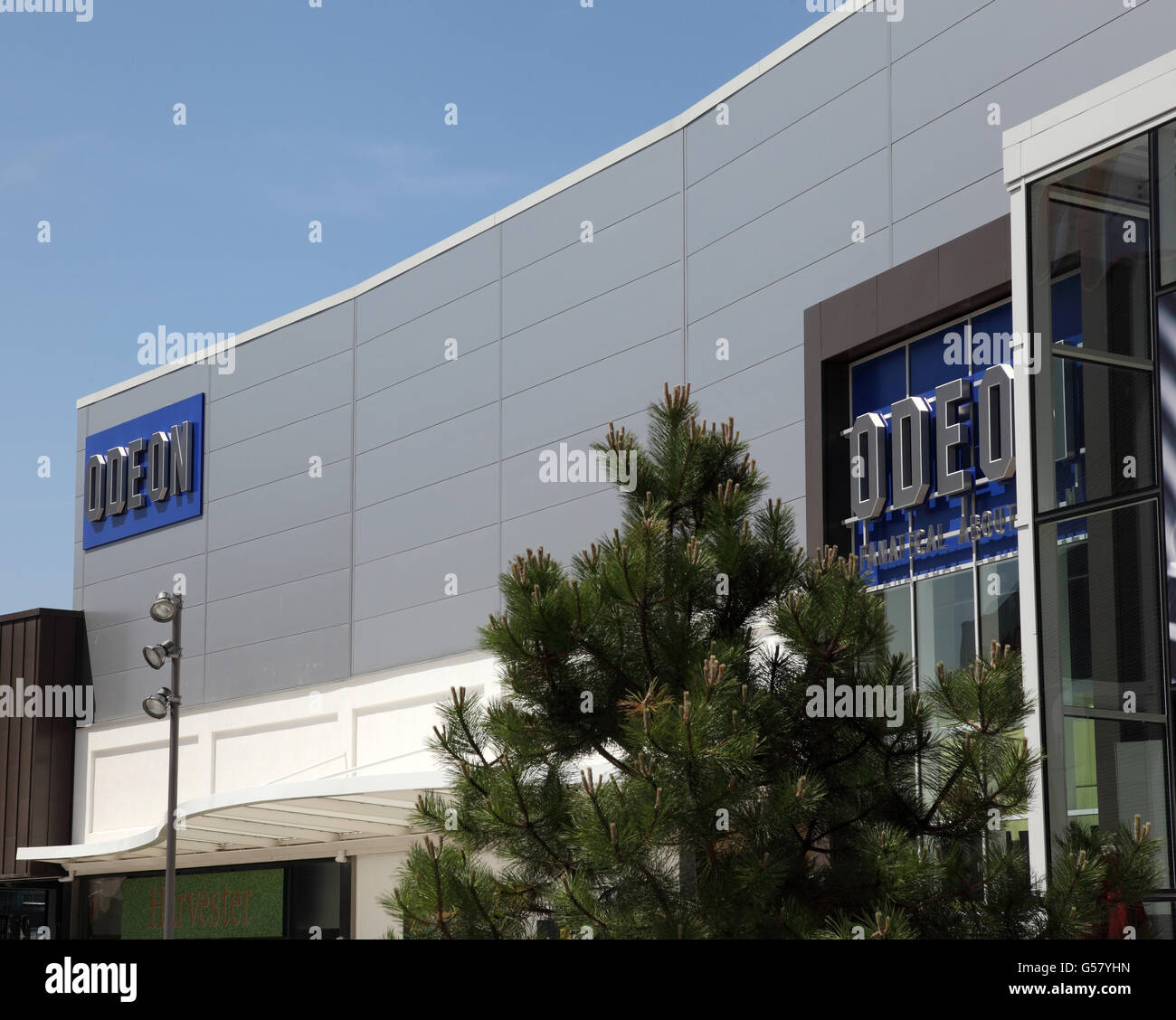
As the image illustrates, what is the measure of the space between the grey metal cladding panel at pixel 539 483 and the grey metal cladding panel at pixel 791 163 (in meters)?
2.66

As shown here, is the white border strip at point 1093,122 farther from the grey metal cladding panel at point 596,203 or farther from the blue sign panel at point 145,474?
the blue sign panel at point 145,474

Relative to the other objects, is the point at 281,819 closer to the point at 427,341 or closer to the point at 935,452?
the point at 427,341

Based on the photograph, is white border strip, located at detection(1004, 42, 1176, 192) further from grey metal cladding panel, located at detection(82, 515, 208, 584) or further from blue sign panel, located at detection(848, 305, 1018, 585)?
grey metal cladding panel, located at detection(82, 515, 208, 584)

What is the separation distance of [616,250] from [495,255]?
3129 millimetres

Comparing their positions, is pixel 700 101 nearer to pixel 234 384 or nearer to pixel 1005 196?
pixel 1005 196

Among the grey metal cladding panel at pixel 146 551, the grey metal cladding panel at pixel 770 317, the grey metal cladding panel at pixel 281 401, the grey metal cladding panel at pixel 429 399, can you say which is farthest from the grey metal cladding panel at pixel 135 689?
the grey metal cladding panel at pixel 770 317

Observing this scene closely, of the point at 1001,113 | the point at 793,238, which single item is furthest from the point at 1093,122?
the point at 793,238

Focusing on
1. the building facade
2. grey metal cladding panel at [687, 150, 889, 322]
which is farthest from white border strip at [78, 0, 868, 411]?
grey metal cladding panel at [687, 150, 889, 322]

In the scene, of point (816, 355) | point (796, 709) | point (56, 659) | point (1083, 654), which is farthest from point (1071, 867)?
point (56, 659)

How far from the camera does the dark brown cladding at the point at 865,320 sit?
51.2 ft

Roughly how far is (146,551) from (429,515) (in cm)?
884

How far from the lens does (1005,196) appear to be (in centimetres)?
1548

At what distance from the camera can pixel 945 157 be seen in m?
16.5

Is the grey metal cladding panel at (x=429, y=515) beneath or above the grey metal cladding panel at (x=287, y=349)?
beneath
